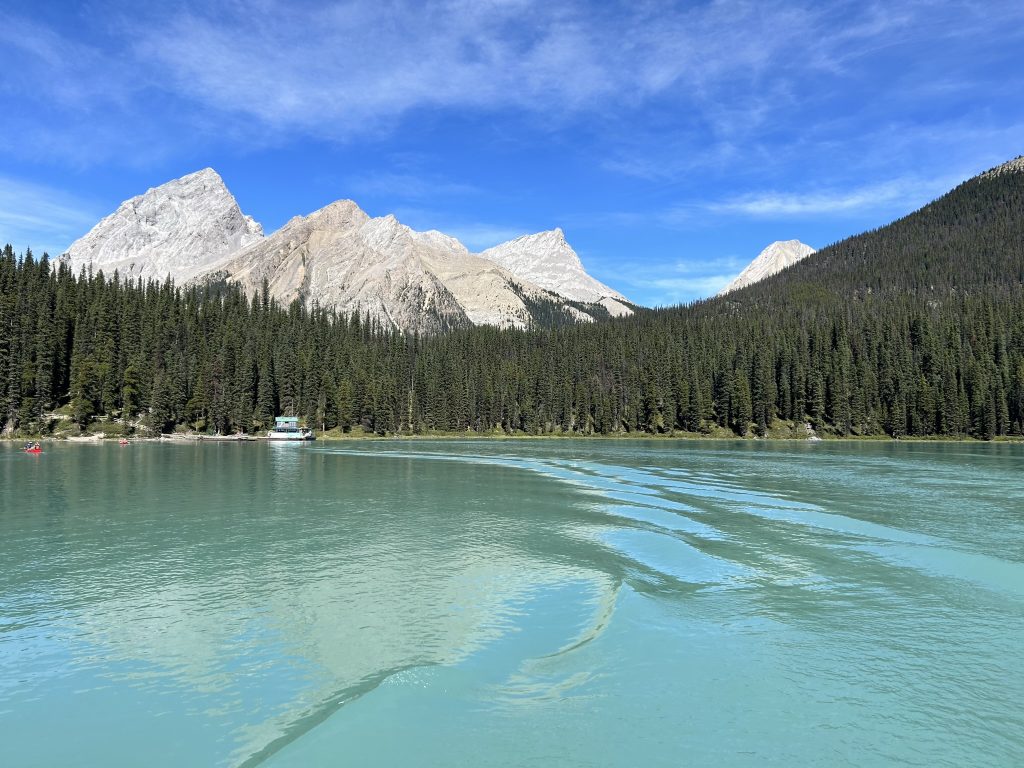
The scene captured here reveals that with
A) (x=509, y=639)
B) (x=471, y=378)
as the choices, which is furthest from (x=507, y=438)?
(x=509, y=639)

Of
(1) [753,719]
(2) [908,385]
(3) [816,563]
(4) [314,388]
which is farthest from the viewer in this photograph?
(4) [314,388]

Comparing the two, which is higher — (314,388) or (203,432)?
(314,388)

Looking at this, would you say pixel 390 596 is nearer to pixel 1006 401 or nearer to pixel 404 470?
pixel 404 470

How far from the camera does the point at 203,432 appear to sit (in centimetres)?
15075

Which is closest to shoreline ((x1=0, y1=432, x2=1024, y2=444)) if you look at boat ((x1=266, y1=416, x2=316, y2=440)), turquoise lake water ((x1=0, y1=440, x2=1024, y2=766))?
boat ((x1=266, y1=416, x2=316, y2=440))

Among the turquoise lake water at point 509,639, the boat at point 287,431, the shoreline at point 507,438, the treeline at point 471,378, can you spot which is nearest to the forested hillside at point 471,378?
the treeline at point 471,378

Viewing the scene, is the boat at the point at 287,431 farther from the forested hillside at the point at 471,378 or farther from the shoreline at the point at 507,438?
the forested hillside at the point at 471,378

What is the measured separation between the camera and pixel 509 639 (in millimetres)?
15969

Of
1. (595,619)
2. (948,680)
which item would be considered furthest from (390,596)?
(948,680)

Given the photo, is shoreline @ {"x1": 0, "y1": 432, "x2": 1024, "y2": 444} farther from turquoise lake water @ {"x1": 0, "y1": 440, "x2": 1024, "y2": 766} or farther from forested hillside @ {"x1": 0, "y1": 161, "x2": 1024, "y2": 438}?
turquoise lake water @ {"x1": 0, "y1": 440, "x2": 1024, "y2": 766}

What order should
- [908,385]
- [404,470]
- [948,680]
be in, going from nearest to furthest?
[948,680], [404,470], [908,385]

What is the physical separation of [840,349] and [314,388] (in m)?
151

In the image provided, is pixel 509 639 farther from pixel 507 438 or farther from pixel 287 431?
pixel 507 438

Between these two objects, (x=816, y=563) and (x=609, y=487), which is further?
(x=609, y=487)
